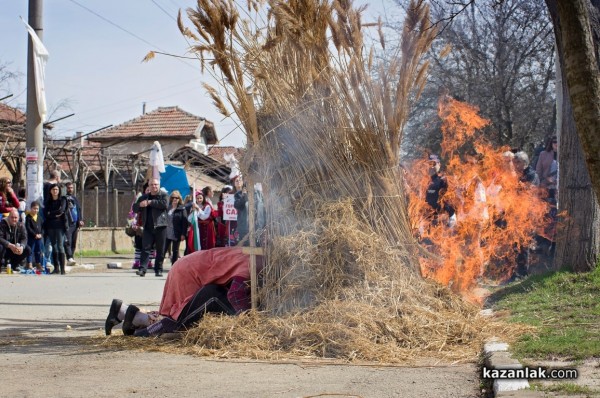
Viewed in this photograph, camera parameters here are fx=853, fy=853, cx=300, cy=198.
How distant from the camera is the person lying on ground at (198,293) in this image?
7.64 meters

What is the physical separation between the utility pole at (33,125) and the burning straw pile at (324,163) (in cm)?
1174

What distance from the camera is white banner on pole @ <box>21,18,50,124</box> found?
60.2ft

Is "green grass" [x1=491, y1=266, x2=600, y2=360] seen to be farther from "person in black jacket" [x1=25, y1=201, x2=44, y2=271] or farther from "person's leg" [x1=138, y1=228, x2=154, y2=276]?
"person in black jacket" [x1=25, y1=201, x2=44, y2=271]

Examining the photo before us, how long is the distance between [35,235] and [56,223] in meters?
0.57

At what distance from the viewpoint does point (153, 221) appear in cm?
1695

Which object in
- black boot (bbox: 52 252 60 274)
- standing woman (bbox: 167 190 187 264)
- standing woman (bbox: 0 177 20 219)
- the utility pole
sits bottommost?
black boot (bbox: 52 252 60 274)

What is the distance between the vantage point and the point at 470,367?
6328 millimetres

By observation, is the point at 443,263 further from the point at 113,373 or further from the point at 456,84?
the point at 456,84

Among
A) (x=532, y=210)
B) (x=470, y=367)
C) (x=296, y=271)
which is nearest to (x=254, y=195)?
(x=296, y=271)

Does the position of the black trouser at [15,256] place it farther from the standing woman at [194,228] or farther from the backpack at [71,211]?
the standing woman at [194,228]

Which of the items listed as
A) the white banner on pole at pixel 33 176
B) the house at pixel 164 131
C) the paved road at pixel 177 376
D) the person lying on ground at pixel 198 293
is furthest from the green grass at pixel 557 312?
the house at pixel 164 131

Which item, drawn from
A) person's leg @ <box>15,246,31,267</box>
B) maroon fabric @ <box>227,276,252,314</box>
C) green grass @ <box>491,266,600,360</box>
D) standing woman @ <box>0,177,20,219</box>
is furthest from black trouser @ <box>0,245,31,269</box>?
maroon fabric @ <box>227,276,252,314</box>

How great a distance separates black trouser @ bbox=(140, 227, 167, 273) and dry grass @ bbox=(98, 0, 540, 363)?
960 cm

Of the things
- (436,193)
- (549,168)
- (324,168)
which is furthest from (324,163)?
(549,168)
